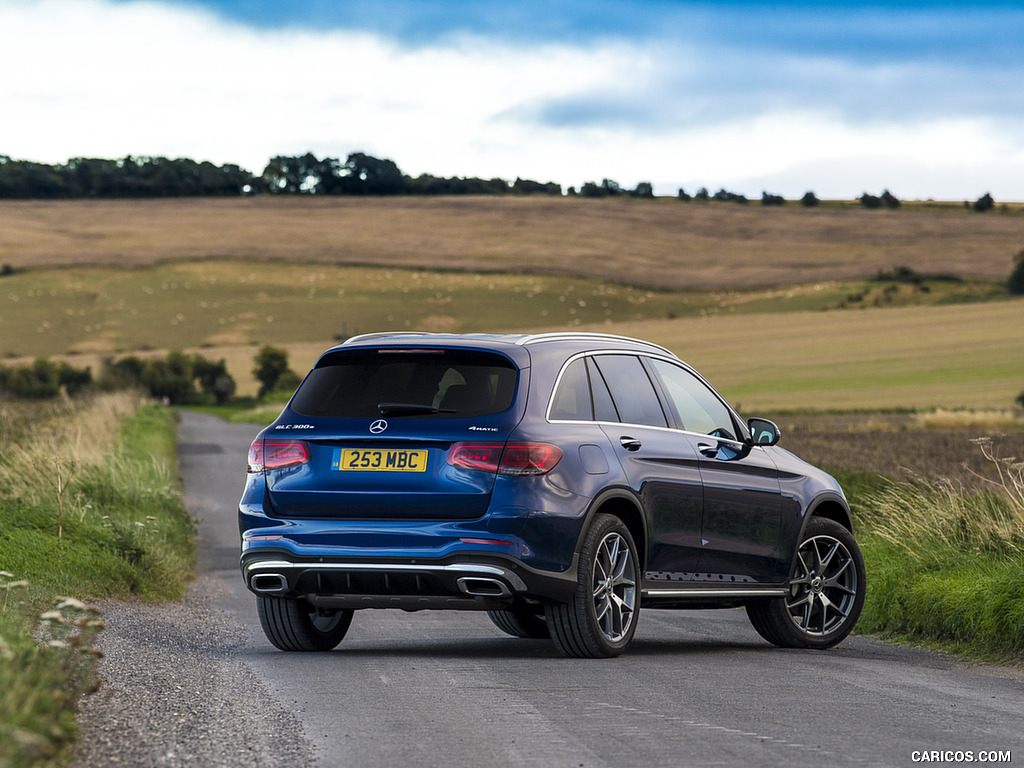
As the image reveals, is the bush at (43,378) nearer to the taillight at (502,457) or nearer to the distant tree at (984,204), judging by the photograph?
the distant tree at (984,204)

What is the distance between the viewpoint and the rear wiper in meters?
8.73

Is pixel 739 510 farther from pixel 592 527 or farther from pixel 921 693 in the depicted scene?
pixel 921 693

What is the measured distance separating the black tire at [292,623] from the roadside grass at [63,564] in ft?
3.71

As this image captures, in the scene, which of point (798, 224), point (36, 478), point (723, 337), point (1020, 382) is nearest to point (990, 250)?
point (798, 224)

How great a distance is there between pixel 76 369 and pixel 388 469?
83862mm

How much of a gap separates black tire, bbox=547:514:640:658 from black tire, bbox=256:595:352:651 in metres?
1.67

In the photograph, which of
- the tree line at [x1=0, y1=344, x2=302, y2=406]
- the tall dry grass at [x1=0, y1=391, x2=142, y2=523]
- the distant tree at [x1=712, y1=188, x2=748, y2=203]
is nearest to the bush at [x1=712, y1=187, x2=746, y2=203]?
the distant tree at [x1=712, y1=188, x2=748, y2=203]

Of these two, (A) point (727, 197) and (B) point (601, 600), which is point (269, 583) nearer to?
(B) point (601, 600)

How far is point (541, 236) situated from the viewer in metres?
112

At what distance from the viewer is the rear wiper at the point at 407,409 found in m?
8.73

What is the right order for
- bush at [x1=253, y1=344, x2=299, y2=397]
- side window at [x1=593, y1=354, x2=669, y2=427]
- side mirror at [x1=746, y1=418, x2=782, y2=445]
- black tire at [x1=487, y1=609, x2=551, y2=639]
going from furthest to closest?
bush at [x1=253, y1=344, x2=299, y2=397]
black tire at [x1=487, y1=609, x2=551, y2=639]
side mirror at [x1=746, y1=418, x2=782, y2=445]
side window at [x1=593, y1=354, x2=669, y2=427]

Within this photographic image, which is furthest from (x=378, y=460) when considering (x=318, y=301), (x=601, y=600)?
(x=318, y=301)

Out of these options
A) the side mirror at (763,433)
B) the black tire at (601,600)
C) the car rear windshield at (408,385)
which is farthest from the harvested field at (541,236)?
the car rear windshield at (408,385)

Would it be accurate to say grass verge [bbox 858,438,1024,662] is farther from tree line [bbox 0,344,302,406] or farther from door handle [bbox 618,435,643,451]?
tree line [bbox 0,344,302,406]
